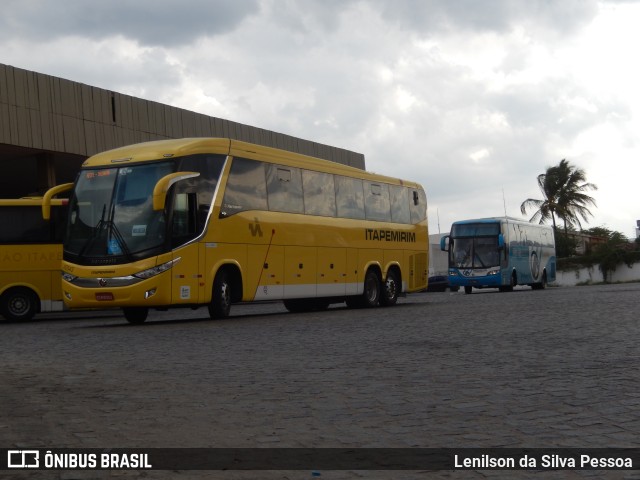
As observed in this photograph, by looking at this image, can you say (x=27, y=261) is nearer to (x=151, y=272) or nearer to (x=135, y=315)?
(x=135, y=315)

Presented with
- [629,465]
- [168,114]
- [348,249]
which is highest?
[168,114]

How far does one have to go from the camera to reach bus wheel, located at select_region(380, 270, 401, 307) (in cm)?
2712

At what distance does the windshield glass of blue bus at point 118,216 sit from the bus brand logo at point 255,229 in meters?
2.62

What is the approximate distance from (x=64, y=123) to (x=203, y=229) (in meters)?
16.8

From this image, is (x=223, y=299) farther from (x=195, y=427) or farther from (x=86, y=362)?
(x=195, y=427)

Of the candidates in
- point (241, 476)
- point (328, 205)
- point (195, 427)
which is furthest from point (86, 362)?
point (328, 205)

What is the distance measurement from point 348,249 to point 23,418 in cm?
1833

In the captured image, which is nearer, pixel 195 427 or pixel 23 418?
pixel 195 427

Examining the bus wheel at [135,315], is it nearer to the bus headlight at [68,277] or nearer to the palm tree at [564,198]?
the bus headlight at [68,277]

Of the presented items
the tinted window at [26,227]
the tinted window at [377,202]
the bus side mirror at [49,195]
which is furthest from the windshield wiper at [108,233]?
the tinted window at [377,202]

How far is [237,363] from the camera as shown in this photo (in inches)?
439

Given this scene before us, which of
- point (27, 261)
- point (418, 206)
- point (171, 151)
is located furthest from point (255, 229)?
point (418, 206)

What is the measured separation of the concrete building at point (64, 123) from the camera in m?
32.5

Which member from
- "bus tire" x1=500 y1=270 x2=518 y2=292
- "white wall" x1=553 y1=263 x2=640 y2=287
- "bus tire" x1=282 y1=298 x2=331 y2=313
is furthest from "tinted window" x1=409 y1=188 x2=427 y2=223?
"white wall" x1=553 y1=263 x2=640 y2=287
